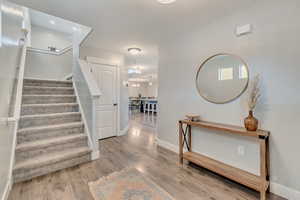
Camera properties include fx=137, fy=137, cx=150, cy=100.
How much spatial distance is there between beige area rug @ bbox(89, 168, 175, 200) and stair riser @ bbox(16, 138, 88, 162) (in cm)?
98

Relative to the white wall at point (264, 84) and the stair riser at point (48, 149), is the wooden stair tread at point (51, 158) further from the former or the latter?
the white wall at point (264, 84)

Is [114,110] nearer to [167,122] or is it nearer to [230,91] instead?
[167,122]

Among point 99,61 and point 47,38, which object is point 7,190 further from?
point 47,38

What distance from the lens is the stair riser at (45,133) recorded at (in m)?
2.32

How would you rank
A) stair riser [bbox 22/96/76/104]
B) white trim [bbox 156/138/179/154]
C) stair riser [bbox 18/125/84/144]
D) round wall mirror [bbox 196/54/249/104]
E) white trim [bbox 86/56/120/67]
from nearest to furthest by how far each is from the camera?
round wall mirror [bbox 196/54/249/104]
stair riser [bbox 18/125/84/144]
stair riser [bbox 22/96/76/104]
white trim [bbox 156/138/179/154]
white trim [bbox 86/56/120/67]

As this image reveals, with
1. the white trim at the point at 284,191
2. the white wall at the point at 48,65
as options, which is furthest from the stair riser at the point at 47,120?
the white trim at the point at 284,191

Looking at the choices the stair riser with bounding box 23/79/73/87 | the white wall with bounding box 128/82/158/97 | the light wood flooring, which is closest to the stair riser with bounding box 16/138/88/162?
the light wood flooring

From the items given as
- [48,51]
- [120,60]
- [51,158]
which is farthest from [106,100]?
[48,51]

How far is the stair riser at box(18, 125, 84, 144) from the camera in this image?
7.61 ft

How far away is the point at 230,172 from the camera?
6.23ft

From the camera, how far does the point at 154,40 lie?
3199 millimetres

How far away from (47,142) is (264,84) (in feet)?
11.4

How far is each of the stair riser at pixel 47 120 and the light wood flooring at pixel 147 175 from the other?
977 mm

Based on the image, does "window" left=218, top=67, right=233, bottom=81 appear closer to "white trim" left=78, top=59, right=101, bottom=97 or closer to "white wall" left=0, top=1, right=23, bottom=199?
"white trim" left=78, top=59, right=101, bottom=97
